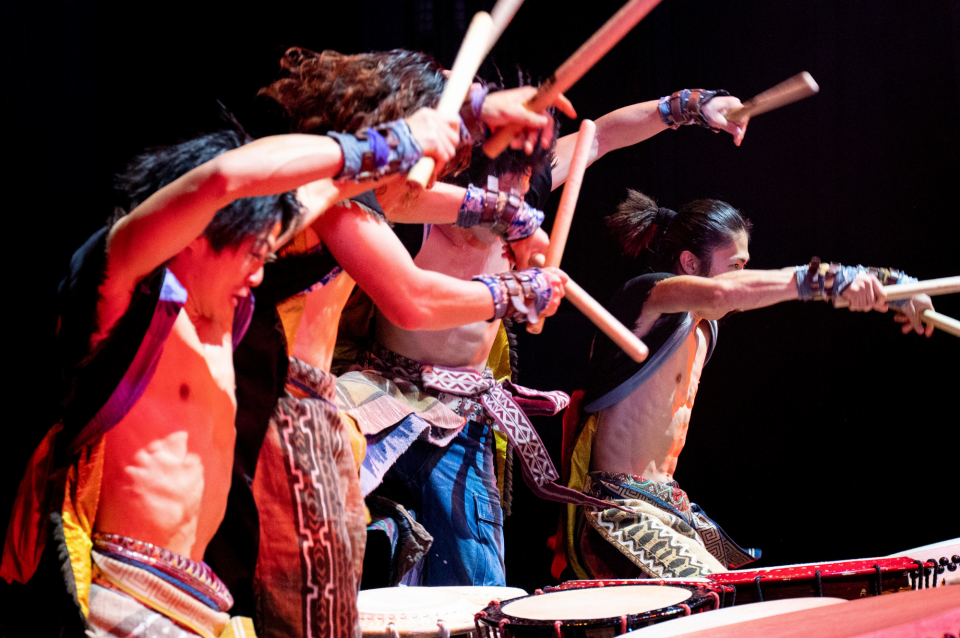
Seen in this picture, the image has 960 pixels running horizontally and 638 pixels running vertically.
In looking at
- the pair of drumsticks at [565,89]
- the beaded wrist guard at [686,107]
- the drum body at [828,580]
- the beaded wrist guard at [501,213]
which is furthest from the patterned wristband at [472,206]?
the beaded wrist guard at [686,107]

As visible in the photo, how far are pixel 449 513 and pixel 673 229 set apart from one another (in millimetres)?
1295

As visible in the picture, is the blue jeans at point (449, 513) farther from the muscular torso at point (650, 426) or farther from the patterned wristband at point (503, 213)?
the patterned wristband at point (503, 213)

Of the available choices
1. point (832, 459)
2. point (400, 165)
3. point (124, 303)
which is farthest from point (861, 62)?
point (124, 303)

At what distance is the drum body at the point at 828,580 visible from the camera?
199 cm

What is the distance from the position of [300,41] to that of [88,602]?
1596mm

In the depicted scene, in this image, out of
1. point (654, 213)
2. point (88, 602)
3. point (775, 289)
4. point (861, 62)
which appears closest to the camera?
point (88, 602)

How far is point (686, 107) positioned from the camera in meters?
2.56

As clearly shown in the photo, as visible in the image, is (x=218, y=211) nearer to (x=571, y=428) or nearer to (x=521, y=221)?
(x=521, y=221)

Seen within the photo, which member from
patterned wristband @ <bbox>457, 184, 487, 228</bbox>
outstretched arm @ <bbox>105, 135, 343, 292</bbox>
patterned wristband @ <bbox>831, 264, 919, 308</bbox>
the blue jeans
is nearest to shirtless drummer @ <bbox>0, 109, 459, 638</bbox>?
outstretched arm @ <bbox>105, 135, 343, 292</bbox>

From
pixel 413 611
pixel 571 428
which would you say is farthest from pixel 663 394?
pixel 413 611

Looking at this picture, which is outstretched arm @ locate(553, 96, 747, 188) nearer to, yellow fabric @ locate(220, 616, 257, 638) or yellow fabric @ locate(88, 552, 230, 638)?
yellow fabric @ locate(220, 616, 257, 638)

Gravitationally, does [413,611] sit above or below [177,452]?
below

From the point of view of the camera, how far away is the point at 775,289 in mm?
2273

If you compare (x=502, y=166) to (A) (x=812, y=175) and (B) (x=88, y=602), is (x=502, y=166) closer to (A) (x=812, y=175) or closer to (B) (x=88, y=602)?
(B) (x=88, y=602)
